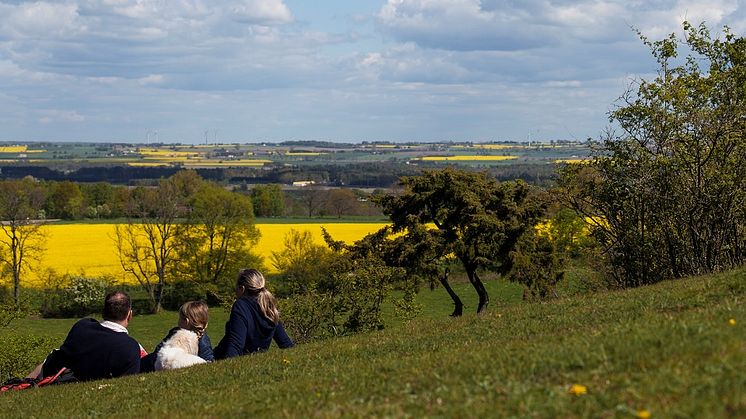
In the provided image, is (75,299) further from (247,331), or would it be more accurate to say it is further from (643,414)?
(643,414)

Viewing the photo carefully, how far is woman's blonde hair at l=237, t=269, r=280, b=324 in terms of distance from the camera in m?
13.0

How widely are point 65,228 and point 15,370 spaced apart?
67.6 metres

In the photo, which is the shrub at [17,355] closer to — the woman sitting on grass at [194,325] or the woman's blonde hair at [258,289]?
the woman sitting on grass at [194,325]

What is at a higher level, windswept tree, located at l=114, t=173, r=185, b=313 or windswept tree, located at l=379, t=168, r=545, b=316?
windswept tree, located at l=379, t=168, r=545, b=316

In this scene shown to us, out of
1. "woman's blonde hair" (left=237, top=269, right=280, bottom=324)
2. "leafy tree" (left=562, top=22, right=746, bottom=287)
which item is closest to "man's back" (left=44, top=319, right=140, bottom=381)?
"woman's blonde hair" (left=237, top=269, right=280, bottom=324)

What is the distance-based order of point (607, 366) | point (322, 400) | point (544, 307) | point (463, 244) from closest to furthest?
point (607, 366), point (322, 400), point (544, 307), point (463, 244)

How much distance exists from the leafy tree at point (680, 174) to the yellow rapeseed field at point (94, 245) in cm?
5916

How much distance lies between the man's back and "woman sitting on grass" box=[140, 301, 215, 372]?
0.42m

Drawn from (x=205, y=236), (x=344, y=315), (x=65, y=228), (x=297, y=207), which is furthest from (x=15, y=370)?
(x=297, y=207)

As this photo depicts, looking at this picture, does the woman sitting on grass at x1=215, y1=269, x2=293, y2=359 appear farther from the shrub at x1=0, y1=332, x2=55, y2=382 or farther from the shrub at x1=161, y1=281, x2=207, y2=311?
the shrub at x1=161, y1=281, x2=207, y2=311

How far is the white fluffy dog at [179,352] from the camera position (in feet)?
43.3

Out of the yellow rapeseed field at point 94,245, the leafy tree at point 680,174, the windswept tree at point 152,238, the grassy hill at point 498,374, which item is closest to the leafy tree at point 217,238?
the windswept tree at point 152,238

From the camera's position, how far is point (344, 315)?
1458 inches

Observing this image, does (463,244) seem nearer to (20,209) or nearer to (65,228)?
(20,209)
